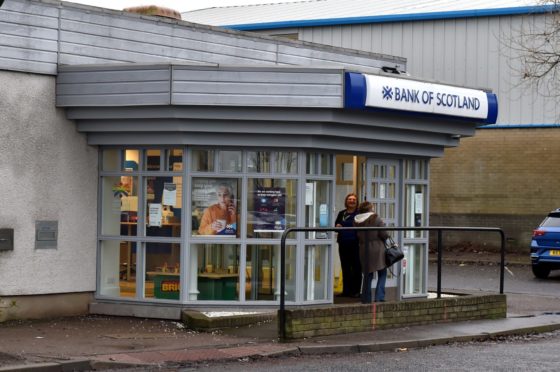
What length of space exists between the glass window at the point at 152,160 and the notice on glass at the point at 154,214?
53cm

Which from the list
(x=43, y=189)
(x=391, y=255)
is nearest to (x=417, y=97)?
(x=391, y=255)

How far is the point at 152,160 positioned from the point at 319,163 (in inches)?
94.7

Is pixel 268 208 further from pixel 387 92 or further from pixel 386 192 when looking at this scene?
pixel 386 192

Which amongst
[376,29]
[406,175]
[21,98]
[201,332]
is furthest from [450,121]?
[376,29]

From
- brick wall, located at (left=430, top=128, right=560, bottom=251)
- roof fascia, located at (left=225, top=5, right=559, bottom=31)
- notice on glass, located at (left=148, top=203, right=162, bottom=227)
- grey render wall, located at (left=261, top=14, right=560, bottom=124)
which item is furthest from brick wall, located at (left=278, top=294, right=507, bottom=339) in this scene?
grey render wall, located at (left=261, top=14, right=560, bottom=124)

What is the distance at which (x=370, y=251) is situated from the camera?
596 inches

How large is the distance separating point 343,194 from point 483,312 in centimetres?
373

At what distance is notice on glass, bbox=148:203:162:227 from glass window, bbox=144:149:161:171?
53 centimetres

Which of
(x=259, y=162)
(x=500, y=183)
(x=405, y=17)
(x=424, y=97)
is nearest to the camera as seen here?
(x=259, y=162)

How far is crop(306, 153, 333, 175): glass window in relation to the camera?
15828 mm

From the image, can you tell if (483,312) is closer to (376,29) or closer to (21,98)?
(21,98)

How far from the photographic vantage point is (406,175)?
17.9 metres

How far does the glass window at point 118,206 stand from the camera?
52.3 feet

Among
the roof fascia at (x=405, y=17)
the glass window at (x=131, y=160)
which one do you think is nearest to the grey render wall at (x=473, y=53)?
the roof fascia at (x=405, y=17)
